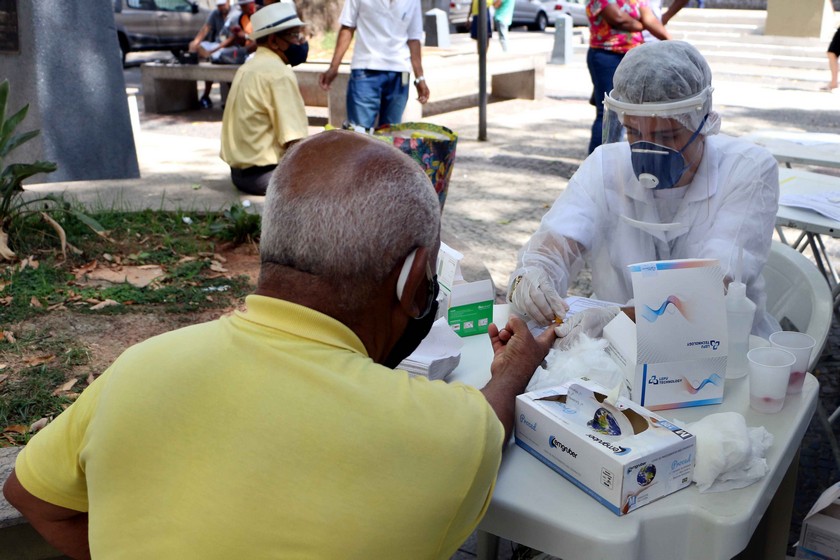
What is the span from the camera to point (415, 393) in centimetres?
125

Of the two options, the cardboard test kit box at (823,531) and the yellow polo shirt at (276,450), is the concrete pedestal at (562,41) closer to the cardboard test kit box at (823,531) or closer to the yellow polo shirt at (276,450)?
the cardboard test kit box at (823,531)

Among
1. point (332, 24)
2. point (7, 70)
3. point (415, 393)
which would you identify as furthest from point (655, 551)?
point (332, 24)

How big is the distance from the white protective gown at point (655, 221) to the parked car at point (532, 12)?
2158cm

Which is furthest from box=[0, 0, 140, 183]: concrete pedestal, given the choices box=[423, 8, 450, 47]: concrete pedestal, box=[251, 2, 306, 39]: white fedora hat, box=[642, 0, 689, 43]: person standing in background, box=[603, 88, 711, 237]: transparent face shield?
box=[423, 8, 450, 47]: concrete pedestal

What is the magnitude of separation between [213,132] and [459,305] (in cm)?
814

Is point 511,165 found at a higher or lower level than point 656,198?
lower

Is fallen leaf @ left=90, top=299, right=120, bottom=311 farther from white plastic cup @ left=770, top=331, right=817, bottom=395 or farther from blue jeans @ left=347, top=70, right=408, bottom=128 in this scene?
blue jeans @ left=347, top=70, right=408, bottom=128

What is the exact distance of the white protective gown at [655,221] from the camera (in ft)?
7.98

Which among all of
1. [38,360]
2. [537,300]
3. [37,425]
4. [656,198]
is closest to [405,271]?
[537,300]

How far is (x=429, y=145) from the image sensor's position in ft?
12.5

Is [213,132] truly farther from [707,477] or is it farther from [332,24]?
[707,477]

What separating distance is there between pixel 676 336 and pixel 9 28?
6065mm

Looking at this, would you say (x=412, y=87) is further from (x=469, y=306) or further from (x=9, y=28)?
(x=469, y=306)

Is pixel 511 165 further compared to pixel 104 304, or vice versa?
pixel 511 165
